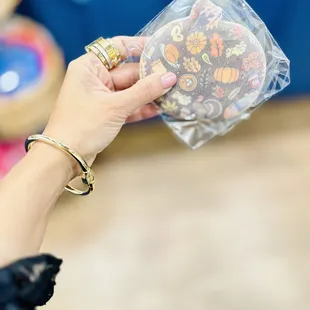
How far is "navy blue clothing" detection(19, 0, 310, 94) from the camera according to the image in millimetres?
1327

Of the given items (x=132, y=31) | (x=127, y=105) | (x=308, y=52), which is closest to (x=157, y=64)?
(x=127, y=105)

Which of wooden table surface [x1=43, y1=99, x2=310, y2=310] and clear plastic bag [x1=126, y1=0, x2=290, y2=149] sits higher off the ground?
clear plastic bag [x1=126, y1=0, x2=290, y2=149]

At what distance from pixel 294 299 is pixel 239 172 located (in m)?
0.39

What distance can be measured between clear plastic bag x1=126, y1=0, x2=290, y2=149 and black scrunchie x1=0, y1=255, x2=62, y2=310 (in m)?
0.36

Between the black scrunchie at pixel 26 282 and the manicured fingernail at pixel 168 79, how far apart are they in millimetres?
329

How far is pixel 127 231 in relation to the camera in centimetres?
141

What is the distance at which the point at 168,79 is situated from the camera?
2.69 feet

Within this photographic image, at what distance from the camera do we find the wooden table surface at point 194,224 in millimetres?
1304

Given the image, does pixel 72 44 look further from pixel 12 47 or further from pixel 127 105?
pixel 127 105

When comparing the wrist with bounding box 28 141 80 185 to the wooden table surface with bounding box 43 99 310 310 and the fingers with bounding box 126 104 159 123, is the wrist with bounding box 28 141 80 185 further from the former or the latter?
the wooden table surface with bounding box 43 99 310 310

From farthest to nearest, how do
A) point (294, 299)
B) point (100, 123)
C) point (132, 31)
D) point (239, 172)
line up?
point (239, 172) < point (132, 31) < point (294, 299) < point (100, 123)

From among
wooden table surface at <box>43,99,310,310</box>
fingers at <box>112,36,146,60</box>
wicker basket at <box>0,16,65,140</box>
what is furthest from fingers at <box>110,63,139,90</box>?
wooden table surface at <box>43,99,310,310</box>

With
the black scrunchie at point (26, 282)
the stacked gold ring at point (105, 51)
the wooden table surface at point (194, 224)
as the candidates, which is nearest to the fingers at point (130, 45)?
the stacked gold ring at point (105, 51)

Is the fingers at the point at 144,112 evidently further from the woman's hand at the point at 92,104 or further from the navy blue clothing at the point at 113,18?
the navy blue clothing at the point at 113,18
